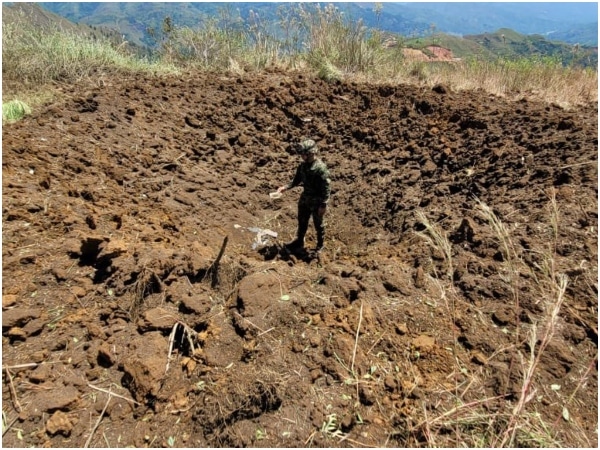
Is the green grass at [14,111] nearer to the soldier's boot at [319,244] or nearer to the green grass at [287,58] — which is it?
the green grass at [287,58]

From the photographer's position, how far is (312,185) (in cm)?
428

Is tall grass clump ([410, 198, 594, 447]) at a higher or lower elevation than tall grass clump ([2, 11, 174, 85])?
lower

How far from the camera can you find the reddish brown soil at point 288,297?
2285mm

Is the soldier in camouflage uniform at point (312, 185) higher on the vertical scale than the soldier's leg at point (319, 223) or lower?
higher

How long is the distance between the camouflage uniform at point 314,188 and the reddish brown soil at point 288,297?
506 millimetres

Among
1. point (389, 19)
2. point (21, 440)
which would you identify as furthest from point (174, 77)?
point (389, 19)

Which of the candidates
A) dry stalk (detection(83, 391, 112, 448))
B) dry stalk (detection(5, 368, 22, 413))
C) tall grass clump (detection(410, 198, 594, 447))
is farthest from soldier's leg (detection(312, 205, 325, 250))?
dry stalk (detection(5, 368, 22, 413))

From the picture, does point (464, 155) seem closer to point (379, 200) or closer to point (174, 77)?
point (379, 200)

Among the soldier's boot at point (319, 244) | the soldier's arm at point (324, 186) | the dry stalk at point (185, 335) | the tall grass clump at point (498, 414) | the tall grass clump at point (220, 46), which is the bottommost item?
the soldier's boot at point (319, 244)

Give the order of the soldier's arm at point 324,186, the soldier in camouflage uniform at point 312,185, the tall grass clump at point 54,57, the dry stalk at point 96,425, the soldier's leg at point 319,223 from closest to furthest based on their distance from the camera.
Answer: the dry stalk at point 96,425 < the soldier in camouflage uniform at point 312,185 < the soldier's arm at point 324,186 < the soldier's leg at point 319,223 < the tall grass clump at point 54,57

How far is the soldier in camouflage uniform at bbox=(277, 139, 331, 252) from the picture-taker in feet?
13.2

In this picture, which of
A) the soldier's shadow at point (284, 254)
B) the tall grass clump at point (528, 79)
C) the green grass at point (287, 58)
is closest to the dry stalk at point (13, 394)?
the soldier's shadow at point (284, 254)

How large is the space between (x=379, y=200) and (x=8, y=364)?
452 centimetres

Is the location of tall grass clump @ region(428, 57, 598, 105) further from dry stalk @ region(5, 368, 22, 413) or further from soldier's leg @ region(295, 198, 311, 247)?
dry stalk @ region(5, 368, 22, 413)
